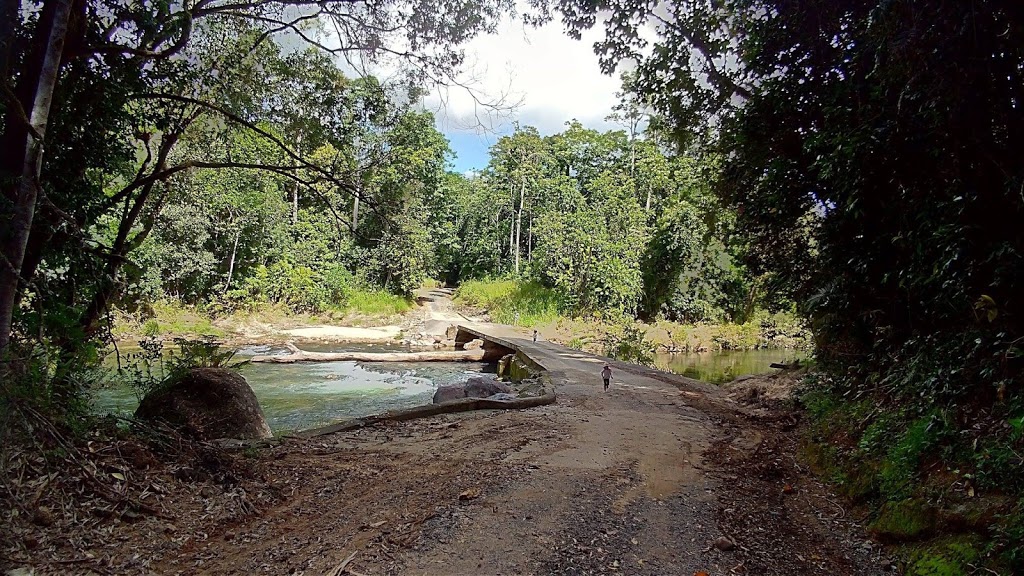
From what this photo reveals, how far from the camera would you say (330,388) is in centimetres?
1298

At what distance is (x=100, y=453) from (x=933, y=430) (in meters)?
5.83

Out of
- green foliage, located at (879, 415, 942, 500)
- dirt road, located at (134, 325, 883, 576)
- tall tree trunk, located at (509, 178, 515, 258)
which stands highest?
tall tree trunk, located at (509, 178, 515, 258)

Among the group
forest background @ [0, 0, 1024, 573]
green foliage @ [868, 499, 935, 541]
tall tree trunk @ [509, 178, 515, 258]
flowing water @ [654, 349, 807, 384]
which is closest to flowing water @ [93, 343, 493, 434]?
forest background @ [0, 0, 1024, 573]

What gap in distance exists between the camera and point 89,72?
4.11 meters

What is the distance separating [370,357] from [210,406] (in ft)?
37.5

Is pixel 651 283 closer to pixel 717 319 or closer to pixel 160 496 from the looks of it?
pixel 717 319

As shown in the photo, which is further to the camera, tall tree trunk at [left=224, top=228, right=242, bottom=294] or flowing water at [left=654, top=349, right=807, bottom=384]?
tall tree trunk at [left=224, top=228, right=242, bottom=294]

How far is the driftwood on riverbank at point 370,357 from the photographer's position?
15.9 meters

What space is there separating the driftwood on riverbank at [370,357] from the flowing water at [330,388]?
178 mm

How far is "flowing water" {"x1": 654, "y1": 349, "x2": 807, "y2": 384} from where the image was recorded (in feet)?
59.1

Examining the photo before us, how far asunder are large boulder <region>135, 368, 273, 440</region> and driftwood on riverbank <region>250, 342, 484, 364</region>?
10107 millimetres

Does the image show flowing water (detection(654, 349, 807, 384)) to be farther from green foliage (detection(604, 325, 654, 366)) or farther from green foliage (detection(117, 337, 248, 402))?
green foliage (detection(117, 337, 248, 402))

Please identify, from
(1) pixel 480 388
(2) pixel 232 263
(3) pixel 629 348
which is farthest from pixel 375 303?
(1) pixel 480 388

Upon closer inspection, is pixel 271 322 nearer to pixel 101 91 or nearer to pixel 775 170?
pixel 101 91
